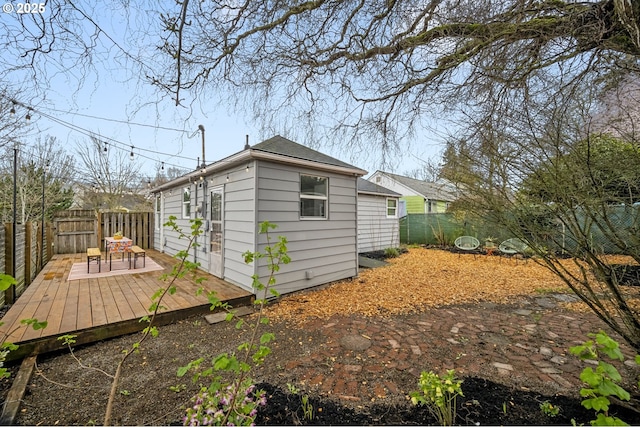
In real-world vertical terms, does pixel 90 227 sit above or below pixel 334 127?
below

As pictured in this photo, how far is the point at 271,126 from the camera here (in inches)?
132

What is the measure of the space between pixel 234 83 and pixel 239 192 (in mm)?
2224

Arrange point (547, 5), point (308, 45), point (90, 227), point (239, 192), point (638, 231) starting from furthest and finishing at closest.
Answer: point (90, 227) < point (239, 192) < point (308, 45) < point (547, 5) < point (638, 231)

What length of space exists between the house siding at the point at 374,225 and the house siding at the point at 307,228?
4069mm

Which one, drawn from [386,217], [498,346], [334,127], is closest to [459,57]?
[334,127]

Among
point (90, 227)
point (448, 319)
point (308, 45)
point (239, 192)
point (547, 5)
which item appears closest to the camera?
point (547, 5)

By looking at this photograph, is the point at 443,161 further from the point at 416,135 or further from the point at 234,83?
the point at 234,83

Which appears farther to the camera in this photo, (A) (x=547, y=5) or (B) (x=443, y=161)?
(B) (x=443, y=161)

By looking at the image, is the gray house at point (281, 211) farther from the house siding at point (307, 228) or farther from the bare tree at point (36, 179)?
the bare tree at point (36, 179)

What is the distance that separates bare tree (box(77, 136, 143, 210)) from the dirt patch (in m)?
12.9

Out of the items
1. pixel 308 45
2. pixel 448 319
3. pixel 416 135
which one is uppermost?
pixel 308 45

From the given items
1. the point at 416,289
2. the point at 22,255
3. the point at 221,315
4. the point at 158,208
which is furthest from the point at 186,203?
the point at 416,289

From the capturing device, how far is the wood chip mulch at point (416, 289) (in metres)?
4.40

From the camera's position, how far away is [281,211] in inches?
193
